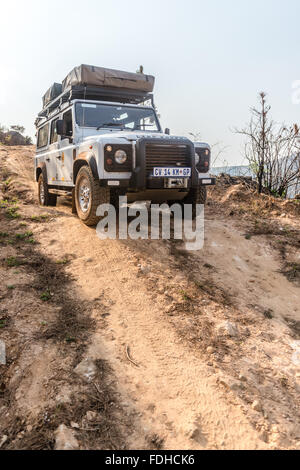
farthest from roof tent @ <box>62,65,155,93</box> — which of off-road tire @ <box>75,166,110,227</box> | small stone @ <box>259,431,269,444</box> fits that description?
small stone @ <box>259,431,269,444</box>

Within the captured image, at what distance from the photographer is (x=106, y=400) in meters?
2.35

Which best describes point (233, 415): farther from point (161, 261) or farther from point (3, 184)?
point (3, 184)

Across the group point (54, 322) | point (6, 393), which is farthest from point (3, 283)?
point (6, 393)

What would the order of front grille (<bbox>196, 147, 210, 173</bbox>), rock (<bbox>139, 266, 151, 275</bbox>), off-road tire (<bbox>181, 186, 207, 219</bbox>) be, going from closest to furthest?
rock (<bbox>139, 266, 151, 275</bbox>) → front grille (<bbox>196, 147, 210, 173</bbox>) → off-road tire (<bbox>181, 186, 207, 219</bbox>)

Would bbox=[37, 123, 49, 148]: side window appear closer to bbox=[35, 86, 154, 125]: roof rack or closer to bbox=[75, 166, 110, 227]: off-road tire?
bbox=[35, 86, 154, 125]: roof rack

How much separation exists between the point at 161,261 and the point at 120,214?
1.46 m

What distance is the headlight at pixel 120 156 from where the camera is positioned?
4719 mm

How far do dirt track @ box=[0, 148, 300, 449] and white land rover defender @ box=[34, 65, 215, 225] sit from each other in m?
0.83

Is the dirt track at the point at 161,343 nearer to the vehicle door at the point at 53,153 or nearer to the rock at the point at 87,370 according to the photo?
the rock at the point at 87,370

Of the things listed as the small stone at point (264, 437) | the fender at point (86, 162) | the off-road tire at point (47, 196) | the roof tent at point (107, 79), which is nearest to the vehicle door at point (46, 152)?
the off-road tire at point (47, 196)

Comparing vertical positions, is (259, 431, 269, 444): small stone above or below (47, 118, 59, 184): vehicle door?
below

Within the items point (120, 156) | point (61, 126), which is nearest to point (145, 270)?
point (120, 156)

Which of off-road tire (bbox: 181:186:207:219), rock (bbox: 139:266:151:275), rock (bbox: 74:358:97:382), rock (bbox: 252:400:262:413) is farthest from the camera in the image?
off-road tire (bbox: 181:186:207:219)

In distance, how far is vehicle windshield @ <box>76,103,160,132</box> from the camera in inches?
232
